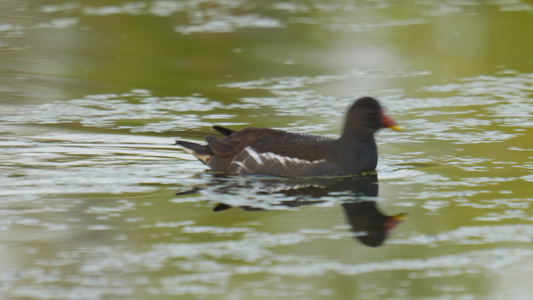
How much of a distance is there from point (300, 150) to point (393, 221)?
1.88 metres

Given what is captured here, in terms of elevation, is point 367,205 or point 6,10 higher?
point 6,10

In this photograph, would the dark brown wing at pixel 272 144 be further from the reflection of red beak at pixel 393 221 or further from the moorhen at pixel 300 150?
the reflection of red beak at pixel 393 221

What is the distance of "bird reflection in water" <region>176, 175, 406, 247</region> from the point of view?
7.61 m

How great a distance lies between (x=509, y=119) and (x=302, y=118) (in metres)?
2.21

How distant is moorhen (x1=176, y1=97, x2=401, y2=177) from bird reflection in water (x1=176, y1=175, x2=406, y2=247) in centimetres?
12

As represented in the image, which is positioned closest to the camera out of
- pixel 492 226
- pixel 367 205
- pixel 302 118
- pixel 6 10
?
pixel 492 226

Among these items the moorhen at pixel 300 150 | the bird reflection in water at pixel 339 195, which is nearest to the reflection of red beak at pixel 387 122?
the moorhen at pixel 300 150

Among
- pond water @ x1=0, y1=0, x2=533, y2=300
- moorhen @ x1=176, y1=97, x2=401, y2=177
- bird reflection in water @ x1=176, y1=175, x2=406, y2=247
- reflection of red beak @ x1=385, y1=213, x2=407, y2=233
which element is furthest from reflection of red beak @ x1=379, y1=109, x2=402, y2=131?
reflection of red beak @ x1=385, y1=213, x2=407, y2=233

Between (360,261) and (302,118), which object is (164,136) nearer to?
(302,118)

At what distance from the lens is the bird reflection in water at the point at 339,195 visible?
25.0 feet

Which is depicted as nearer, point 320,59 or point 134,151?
point 134,151

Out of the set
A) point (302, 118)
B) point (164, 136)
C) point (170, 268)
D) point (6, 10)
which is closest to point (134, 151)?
point (164, 136)

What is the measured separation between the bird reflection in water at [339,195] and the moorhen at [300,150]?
0.12 metres

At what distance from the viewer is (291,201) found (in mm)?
8477
